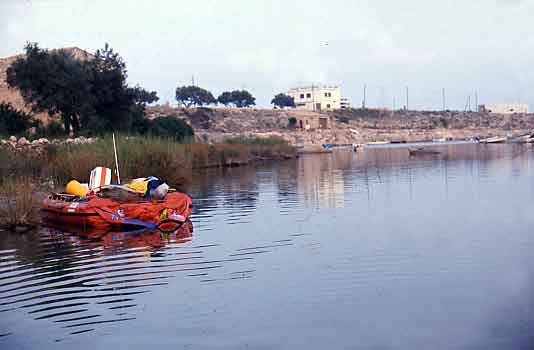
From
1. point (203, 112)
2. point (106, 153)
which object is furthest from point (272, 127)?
point (106, 153)

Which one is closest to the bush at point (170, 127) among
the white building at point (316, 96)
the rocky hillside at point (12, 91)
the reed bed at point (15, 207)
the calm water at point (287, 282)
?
the rocky hillside at point (12, 91)

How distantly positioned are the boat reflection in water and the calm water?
35 millimetres

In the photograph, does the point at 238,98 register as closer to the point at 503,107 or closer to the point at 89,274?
the point at 503,107

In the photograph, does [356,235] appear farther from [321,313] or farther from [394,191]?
[394,191]

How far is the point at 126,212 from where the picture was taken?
58.7 feet

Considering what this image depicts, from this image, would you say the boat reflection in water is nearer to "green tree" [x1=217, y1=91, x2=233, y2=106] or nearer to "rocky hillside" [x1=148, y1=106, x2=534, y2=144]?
"rocky hillside" [x1=148, y1=106, x2=534, y2=144]

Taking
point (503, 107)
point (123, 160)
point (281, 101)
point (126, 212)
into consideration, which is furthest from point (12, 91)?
point (503, 107)

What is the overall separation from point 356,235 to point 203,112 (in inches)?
3573

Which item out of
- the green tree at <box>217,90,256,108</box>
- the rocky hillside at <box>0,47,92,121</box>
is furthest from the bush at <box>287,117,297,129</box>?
the rocky hillside at <box>0,47,92,121</box>

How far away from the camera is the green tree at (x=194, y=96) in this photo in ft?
412

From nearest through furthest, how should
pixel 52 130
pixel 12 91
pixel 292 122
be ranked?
pixel 52 130
pixel 12 91
pixel 292 122

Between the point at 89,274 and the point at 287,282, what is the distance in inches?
147

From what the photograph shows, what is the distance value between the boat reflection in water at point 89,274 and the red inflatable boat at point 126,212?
350mm

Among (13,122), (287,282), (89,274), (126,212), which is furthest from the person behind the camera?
(13,122)
